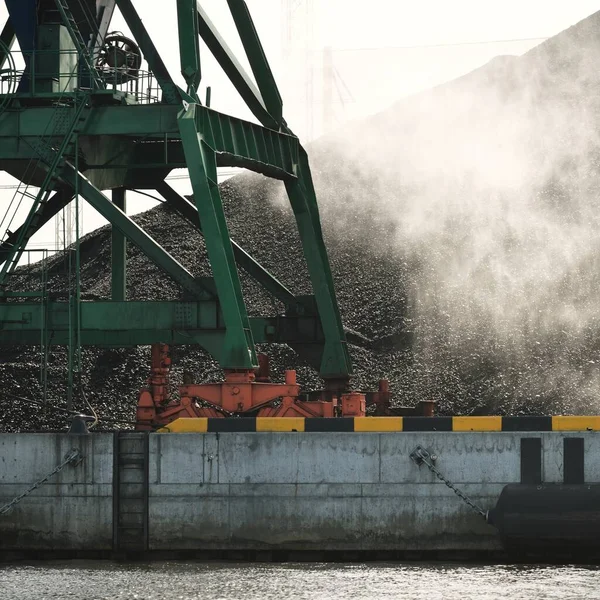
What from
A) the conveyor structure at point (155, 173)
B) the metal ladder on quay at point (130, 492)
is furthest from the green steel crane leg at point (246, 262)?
the metal ladder on quay at point (130, 492)

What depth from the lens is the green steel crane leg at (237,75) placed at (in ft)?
132

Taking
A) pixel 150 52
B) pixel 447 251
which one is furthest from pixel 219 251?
pixel 447 251

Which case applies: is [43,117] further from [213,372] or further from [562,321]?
[562,321]

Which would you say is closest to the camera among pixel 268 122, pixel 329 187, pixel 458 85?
pixel 268 122

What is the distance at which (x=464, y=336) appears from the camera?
53031mm

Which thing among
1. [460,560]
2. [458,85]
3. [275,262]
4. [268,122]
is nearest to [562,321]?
[275,262]

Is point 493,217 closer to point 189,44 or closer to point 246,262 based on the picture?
point 246,262

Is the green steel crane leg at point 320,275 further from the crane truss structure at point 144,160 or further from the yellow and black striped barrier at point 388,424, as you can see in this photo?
the yellow and black striped barrier at point 388,424

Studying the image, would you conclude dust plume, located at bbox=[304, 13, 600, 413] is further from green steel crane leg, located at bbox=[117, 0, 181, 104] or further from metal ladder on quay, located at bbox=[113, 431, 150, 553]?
metal ladder on quay, located at bbox=[113, 431, 150, 553]

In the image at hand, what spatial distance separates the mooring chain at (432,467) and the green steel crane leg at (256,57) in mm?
13935

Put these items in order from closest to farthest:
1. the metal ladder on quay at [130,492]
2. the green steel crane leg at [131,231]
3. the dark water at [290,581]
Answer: the dark water at [290,581], the metal ladder on quay at [130,492], the green steel crane leg at [131,231]

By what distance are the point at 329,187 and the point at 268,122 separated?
1087 inches

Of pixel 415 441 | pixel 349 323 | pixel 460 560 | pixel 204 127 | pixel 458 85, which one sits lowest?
pixel 460 560

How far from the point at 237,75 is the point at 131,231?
606 centimetres
